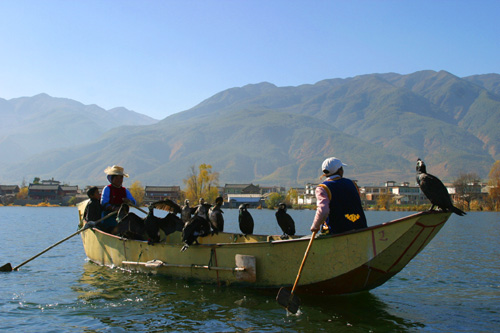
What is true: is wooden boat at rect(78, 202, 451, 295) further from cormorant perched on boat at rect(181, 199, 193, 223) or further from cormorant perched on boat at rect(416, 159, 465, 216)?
cormorant perched on boat at rect(181, 199, 193, 223)

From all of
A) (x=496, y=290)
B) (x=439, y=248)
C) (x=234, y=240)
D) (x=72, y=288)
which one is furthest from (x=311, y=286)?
(x=439, y=248)

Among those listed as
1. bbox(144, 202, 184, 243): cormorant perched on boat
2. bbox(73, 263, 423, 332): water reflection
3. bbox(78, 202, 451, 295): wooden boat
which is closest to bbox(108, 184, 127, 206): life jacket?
bbox(144, 202, 184, 243): cormorant perched on boat

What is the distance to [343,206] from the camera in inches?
412

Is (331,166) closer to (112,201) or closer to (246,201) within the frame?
(112,201)

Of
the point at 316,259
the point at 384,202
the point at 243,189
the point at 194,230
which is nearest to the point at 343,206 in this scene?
the point at 316,259

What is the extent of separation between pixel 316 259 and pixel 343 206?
1445 millimetres

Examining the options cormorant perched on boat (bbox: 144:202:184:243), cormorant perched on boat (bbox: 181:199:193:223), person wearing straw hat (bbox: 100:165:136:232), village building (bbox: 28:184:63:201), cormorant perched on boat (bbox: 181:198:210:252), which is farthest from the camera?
village building (bbox: 28:184:63:201)

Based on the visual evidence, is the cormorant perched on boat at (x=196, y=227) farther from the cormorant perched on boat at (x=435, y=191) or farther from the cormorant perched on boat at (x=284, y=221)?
the cormorant perched on boat at (x=435, y=191)

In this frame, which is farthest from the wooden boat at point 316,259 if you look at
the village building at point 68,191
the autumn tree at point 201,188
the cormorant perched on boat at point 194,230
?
the village building at point 68,191

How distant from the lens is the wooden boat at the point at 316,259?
10.1m

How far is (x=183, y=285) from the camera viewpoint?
13945mm

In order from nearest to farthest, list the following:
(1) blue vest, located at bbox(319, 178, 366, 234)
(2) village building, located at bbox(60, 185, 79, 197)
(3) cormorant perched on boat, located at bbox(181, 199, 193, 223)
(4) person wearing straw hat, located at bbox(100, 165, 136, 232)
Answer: (1) blue vest, located at bbox(319, 178, 366, 234)
(4) person wearing straw hat, located at bbox(100, 165, 136, 232)
(3) cormorant perched on boat, located at bbox(181, 199, 193, 223)
(2) village building, located at bbox(60, 185, 79, 197)

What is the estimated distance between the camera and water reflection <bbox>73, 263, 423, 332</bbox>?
10383mm

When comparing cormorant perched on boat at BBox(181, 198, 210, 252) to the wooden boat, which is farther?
cormorant perched on boat at BBox(181, 198, 210, 252)
